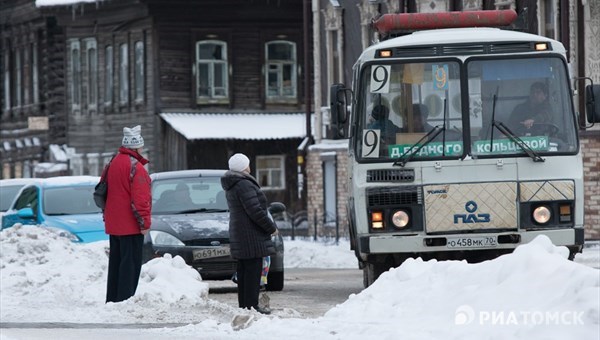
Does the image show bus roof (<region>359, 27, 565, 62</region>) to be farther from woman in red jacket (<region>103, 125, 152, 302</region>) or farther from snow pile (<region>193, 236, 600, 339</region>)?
snow pile (<region>193, 236, 600, 339</region>)

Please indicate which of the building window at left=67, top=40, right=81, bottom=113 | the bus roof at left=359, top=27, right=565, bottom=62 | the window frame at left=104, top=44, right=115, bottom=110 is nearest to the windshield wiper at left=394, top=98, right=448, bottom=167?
the bus roof at left=359, top=27, right=565, bottom=62

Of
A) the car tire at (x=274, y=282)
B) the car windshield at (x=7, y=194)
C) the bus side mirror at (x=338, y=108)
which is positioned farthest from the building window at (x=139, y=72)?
the bus side mirror at (x=338, y=108)

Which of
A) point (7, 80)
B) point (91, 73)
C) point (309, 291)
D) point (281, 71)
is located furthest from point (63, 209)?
point (7, 80)

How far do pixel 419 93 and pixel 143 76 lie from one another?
115 feet

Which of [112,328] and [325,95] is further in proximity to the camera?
[325,95]

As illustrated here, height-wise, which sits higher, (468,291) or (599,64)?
(599,64)

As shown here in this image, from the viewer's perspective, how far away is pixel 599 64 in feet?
106

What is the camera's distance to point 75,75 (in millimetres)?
57594

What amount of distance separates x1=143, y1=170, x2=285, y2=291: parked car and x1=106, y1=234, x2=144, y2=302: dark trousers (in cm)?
299

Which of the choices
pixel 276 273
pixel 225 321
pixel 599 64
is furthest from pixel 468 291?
pixel 599 64

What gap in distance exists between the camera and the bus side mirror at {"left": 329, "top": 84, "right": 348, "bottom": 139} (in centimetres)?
1834

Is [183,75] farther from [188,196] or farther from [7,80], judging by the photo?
[188,196]

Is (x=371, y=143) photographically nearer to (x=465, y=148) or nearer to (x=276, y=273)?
(x=465, y=148)

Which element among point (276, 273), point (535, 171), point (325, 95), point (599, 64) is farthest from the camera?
point (325, 95)
